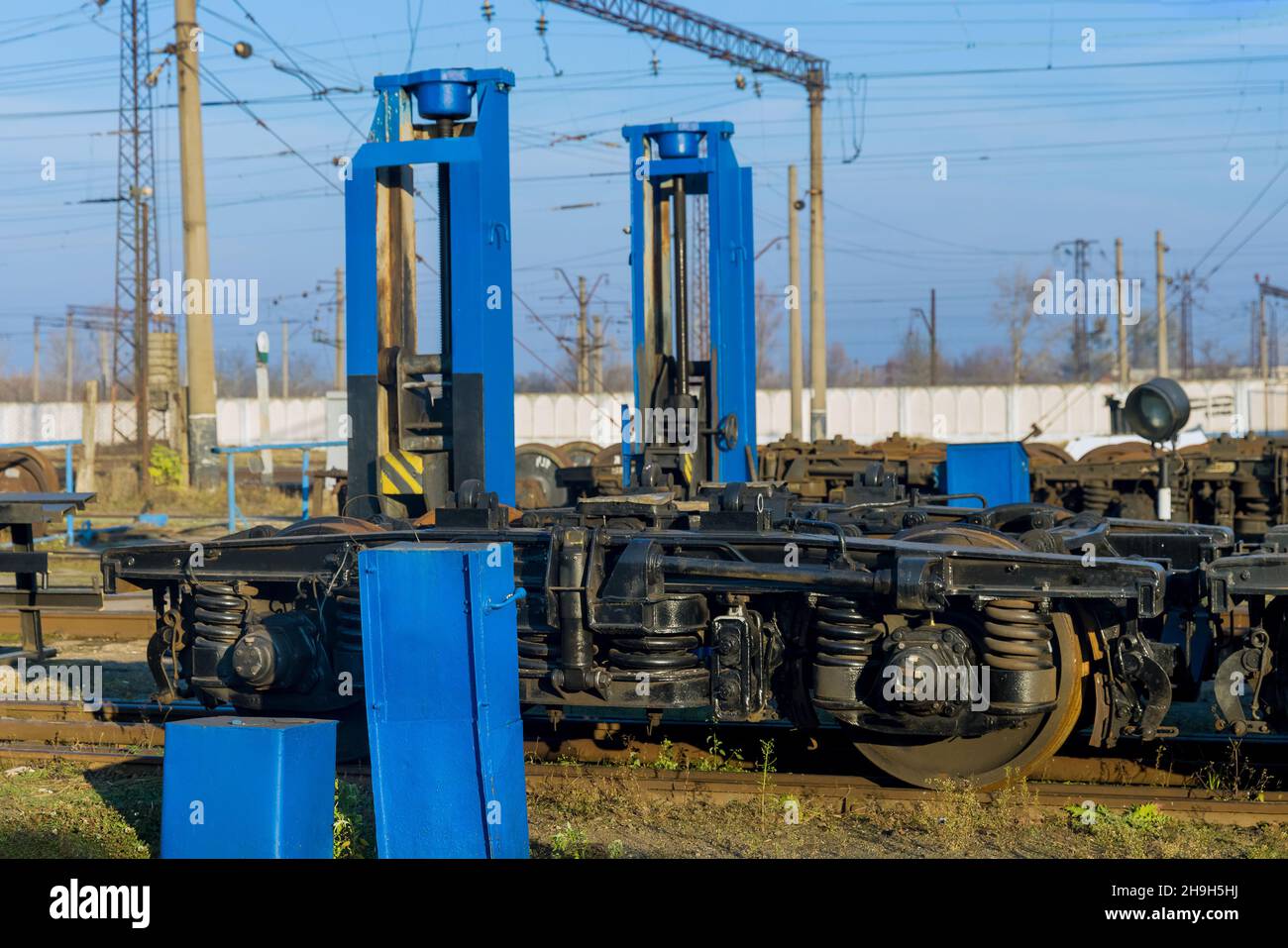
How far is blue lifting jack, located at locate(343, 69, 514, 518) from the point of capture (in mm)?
9188

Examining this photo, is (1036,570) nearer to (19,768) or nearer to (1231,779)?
(1231,779)

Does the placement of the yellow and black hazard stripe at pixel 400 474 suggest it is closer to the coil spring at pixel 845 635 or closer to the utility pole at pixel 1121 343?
the coil spring at pixel 845 635

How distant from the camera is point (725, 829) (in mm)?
6629

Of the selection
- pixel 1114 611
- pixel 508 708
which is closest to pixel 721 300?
pixel 1114 611

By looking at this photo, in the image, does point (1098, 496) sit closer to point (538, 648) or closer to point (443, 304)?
point (443, 304)

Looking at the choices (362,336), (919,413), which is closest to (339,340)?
(919,413)

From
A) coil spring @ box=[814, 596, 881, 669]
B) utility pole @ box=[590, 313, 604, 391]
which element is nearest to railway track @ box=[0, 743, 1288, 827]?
coil spring @ box=[814, 596, 881, 669]

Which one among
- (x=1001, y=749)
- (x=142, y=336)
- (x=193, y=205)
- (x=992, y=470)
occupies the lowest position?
(x=1001, y=749)

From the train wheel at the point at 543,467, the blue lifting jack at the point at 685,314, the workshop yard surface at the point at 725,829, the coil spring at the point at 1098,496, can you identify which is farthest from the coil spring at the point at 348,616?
the train wheel at the point at 543,467

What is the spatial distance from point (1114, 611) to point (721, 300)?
7977mm

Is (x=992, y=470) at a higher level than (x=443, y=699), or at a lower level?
higher

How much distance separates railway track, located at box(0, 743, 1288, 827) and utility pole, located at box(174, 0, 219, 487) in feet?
61.6

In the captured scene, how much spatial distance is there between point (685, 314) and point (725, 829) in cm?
796

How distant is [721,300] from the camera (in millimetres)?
14195
